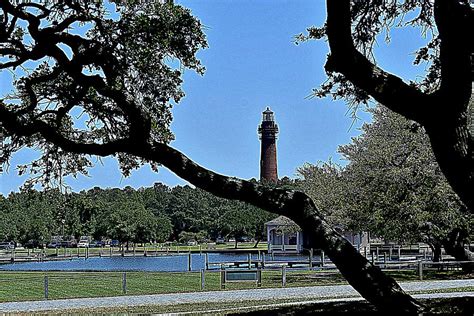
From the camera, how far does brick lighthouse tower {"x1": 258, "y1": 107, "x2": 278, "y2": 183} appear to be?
377 feet

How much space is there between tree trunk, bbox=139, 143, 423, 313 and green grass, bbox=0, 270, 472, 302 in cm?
1357

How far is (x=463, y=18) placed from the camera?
10758 mm

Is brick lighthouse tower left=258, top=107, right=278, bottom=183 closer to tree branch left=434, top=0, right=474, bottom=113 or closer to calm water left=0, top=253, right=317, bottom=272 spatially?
calm water left=0, top=253, right=317, bottom=272

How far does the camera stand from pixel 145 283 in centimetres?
3045

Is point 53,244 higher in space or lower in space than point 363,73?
lower

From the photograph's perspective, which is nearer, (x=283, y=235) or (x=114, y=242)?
(x=283, y=235)

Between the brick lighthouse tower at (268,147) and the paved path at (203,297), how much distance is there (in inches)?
3464

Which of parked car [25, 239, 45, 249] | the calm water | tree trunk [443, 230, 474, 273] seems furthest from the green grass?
parked car [25, 239, 45, 249]

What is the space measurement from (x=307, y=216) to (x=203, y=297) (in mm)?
11426

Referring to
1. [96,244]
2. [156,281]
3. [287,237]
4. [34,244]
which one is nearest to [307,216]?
[156,281]

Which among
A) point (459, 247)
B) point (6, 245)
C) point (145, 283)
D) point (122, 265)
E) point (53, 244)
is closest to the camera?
point (145, 283)

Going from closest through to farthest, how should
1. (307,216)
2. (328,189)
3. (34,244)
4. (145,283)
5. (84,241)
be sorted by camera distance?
1. (307,216)
2. (145,283)
3. (328,189)
4. (34,244)
5. (84,241)

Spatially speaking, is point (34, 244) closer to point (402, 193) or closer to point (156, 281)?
point (156, 281)

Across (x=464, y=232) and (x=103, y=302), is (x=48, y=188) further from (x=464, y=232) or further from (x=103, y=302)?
(x=464, y=232)
